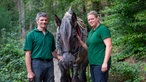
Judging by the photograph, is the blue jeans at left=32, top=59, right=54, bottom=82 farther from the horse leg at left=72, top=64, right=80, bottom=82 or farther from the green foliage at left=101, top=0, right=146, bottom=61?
the green foliage at left=101, top=0, right=146, bottom=61

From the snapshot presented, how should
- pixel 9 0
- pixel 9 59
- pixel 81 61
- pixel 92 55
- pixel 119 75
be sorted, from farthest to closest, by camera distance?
1. pixel 9 0
2. pixel 9 59
3. pixel 119 75
4. pixel 81 61
5. pixel 92 55

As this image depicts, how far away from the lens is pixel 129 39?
9.11m

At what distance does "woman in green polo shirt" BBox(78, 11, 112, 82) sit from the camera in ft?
16.5

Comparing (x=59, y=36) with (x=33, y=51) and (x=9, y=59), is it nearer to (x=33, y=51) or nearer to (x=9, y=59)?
(x=33, y=51)

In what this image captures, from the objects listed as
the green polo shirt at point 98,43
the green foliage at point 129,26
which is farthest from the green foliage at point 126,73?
the green polo shirt at point 98,43

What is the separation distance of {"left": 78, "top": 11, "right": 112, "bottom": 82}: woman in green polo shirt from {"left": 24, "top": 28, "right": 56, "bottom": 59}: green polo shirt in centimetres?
83

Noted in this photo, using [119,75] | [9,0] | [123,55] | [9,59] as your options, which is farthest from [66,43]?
[9,0]

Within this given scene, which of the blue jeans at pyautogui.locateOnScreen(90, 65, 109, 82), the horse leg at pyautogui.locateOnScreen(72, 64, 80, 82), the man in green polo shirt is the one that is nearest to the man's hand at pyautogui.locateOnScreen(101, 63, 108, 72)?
the blue jeans at pyautogui.locateOnScreen(90, 65, 109, 82)

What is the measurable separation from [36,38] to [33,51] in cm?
26

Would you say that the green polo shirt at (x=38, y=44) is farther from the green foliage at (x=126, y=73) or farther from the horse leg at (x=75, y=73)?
the green foliage at (x=126, y=73)

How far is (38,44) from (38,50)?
119mm

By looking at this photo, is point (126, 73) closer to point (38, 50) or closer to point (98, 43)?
point (98, 43)

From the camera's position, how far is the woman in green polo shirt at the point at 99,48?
5035mm

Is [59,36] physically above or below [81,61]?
above
